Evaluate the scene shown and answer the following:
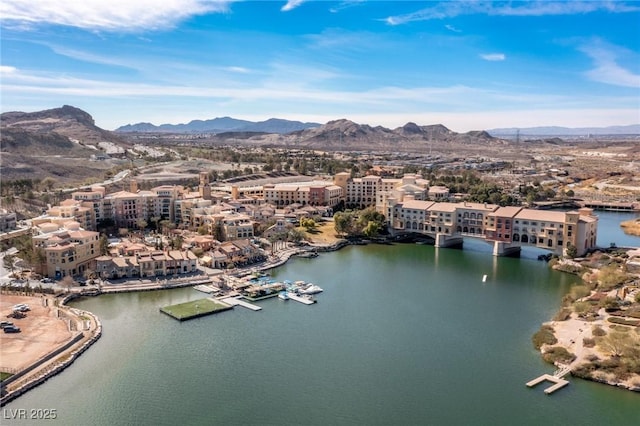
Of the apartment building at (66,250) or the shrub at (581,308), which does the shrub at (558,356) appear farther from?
the apartment building at (66,250)

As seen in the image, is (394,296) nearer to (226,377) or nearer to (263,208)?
(226,377)

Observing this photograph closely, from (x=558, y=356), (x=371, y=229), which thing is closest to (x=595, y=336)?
(x=558, y=356)

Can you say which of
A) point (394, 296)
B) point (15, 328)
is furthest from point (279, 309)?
point (15, 328)

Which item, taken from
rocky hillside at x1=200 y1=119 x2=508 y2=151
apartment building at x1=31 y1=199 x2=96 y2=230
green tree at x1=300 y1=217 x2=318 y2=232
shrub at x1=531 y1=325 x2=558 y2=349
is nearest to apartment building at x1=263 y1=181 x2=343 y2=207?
green tree at x1=300 y1=217 x2=318 y2=232

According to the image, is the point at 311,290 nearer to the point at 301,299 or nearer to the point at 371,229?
the point at 301,299

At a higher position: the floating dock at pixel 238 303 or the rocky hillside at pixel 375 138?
the rocky hillside at pixel 375 138

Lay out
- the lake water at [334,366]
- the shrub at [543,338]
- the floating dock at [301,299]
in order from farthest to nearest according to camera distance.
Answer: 1. the floating dock at [301,299]
2. the shrub at [543,338]
3. the lake water at [334,366]

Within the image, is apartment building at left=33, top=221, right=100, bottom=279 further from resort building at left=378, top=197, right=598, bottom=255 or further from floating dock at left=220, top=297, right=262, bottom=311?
resort building at left=378, top=197, right=598, bottom=255

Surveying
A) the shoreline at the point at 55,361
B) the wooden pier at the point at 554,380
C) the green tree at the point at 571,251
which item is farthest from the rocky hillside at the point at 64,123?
the wooden pier at the point at 554,380
